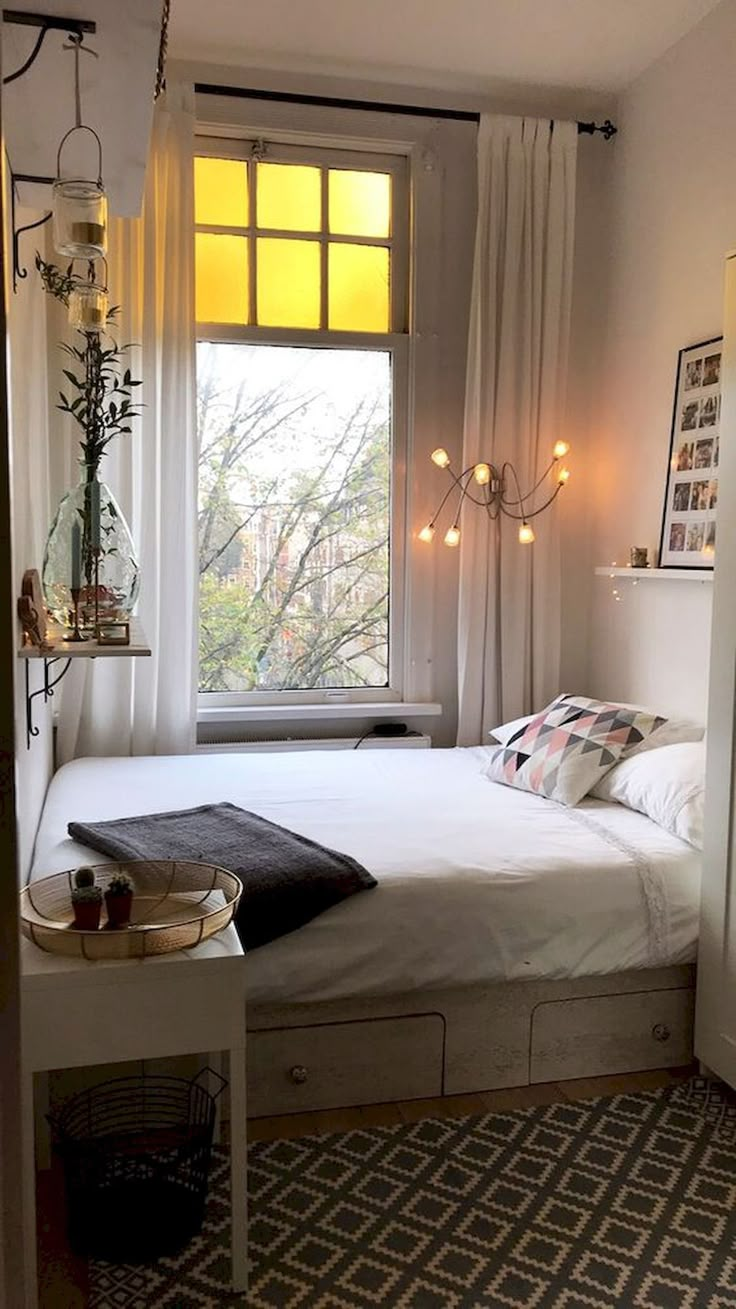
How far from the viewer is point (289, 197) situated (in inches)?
147

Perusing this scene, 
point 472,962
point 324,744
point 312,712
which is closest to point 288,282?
point 312,712

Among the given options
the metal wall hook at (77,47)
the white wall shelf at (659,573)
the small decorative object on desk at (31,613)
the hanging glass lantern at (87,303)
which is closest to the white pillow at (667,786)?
the white wall shelf at (659,573)

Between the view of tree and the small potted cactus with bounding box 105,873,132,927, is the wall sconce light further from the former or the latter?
the small potted cactus with bounding box 105,873,132,927

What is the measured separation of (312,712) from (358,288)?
1539mm

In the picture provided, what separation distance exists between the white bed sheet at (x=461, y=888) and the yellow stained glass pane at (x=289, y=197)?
2.05 m

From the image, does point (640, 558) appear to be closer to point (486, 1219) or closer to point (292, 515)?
point (292, 515)

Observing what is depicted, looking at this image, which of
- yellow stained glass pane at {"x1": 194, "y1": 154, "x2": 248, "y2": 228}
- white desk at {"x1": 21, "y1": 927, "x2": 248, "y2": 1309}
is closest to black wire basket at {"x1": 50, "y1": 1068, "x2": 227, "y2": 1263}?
white desk at {"x1": 21, "y1": 927, "x2": 248, "y2": 1309}

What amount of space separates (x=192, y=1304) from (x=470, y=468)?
2.74 metres

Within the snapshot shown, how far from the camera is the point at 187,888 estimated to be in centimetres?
208

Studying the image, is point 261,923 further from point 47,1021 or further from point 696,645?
point 696,645

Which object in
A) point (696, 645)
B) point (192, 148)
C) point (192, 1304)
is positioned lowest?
point (192, 1304)

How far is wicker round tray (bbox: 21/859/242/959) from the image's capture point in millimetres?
1733

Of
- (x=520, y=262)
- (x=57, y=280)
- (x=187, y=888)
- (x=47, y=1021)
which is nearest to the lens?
(x=47, y=1021)

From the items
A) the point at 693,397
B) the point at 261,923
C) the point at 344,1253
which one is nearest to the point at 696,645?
the point at 693,397
